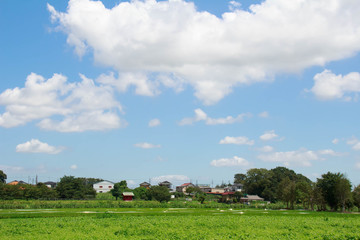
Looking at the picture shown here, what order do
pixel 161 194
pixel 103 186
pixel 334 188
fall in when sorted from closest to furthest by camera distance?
1. pixel 334 188
2. pixel 161 194
3. pixel 103 186

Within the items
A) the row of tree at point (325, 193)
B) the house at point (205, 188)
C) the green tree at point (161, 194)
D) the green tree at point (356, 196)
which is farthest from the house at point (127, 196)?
the house at point (205, 188)

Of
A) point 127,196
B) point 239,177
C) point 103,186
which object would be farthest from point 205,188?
point 127,196

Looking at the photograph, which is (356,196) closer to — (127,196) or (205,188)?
(127,196)

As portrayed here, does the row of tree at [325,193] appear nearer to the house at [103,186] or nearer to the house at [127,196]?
the house at [127,196]

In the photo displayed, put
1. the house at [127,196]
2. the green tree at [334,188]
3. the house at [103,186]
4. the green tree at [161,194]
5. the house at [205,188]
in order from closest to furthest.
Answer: the green tree at [334,188] < the green tree at [161,194] < the house at [127,196] < the house at [103,186] < the house at [205,188]

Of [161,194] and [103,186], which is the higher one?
[103,186]

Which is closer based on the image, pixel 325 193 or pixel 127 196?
pixel 325 193

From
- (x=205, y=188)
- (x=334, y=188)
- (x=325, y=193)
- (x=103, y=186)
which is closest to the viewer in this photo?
(x=334, y=188)

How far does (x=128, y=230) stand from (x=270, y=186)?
91844 millimetres

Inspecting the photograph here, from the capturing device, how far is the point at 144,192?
96.1 meters

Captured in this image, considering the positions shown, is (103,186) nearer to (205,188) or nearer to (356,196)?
(205,188)

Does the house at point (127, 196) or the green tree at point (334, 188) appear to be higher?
the green tree at point (334, 188)

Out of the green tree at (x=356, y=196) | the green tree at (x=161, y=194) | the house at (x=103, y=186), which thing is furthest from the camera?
the house at (x=103, y=186)

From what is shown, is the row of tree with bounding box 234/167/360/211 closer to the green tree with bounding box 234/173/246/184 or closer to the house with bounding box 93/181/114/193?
the green tree with bounding box 234/173/246/184
